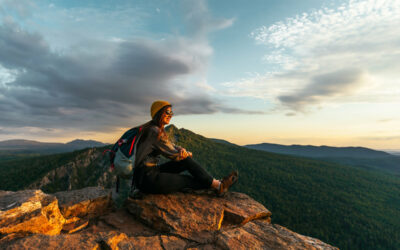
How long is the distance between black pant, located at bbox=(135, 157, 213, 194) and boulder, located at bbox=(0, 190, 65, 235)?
7.57 ft

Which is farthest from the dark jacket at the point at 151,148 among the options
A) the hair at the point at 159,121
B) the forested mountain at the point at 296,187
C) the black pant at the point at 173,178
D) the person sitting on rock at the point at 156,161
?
the forested mountain at the point at 296,187

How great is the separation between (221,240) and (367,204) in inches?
7196

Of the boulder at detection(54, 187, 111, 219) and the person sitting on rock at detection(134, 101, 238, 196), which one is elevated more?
the person sitting on rock at detection(134, 101, 238, 196)

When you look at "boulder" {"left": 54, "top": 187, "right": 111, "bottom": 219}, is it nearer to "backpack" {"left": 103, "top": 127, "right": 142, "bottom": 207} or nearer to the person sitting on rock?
the person sitting on rock

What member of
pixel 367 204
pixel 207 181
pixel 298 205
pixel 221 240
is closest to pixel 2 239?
pixel 221 240

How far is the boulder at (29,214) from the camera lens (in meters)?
4.17

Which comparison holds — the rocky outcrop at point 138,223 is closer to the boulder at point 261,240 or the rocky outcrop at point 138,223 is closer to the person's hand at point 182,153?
the boulder at point 261,240

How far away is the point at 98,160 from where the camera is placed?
133 meters

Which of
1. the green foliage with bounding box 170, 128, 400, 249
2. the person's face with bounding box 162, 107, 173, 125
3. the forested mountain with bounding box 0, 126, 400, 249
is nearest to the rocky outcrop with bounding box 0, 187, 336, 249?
the person's face with bounding box 162, 107, 173, 125

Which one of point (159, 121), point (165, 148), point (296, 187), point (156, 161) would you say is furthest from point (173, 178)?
point (296, 187)

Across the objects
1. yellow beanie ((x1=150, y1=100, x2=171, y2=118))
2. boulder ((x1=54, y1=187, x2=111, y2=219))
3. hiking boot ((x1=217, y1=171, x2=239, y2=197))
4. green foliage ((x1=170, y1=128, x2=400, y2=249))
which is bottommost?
green foliage ((x1=170, y1=128, x2=400, y2=249))

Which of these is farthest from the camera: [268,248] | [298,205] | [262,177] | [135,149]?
[262,177]

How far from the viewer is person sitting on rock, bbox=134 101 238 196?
234 inches

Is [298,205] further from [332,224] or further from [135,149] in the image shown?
[135,149]
